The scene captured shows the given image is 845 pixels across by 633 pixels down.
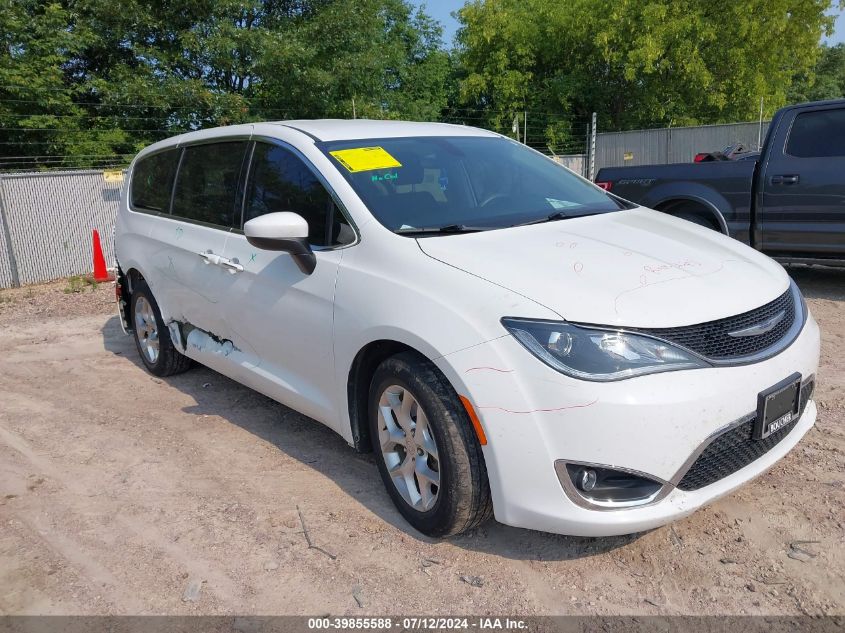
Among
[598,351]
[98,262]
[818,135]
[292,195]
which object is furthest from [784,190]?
[98,262]

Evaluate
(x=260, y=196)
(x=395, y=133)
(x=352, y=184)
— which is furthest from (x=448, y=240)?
(x=260, y=196)

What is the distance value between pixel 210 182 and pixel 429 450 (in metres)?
2.53

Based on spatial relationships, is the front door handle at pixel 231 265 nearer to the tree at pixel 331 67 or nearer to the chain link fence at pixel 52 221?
the chain link fence at pixel 52 221

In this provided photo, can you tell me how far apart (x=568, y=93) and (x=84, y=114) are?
1863cm

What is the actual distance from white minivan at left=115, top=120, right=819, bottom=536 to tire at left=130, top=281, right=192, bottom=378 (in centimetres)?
108

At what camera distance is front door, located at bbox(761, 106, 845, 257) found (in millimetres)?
6352

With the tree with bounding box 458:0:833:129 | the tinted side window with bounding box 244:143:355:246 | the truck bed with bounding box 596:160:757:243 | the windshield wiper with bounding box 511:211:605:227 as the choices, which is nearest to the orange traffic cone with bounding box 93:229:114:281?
the tinted side window with bounding box 244:143:355:246

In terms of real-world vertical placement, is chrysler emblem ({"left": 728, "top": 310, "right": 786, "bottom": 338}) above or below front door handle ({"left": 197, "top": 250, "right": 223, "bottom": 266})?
below

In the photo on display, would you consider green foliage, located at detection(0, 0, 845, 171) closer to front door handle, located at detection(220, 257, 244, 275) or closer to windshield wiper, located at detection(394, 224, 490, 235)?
front door handle, located at detection(220, 257, 244, 275)

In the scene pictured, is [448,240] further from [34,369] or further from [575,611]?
[34,369]

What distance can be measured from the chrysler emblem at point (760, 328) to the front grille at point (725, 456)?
1.01ft

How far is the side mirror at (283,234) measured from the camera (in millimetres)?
3145

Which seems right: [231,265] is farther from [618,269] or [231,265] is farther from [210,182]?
[618,269]

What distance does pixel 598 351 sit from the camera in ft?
7.89
